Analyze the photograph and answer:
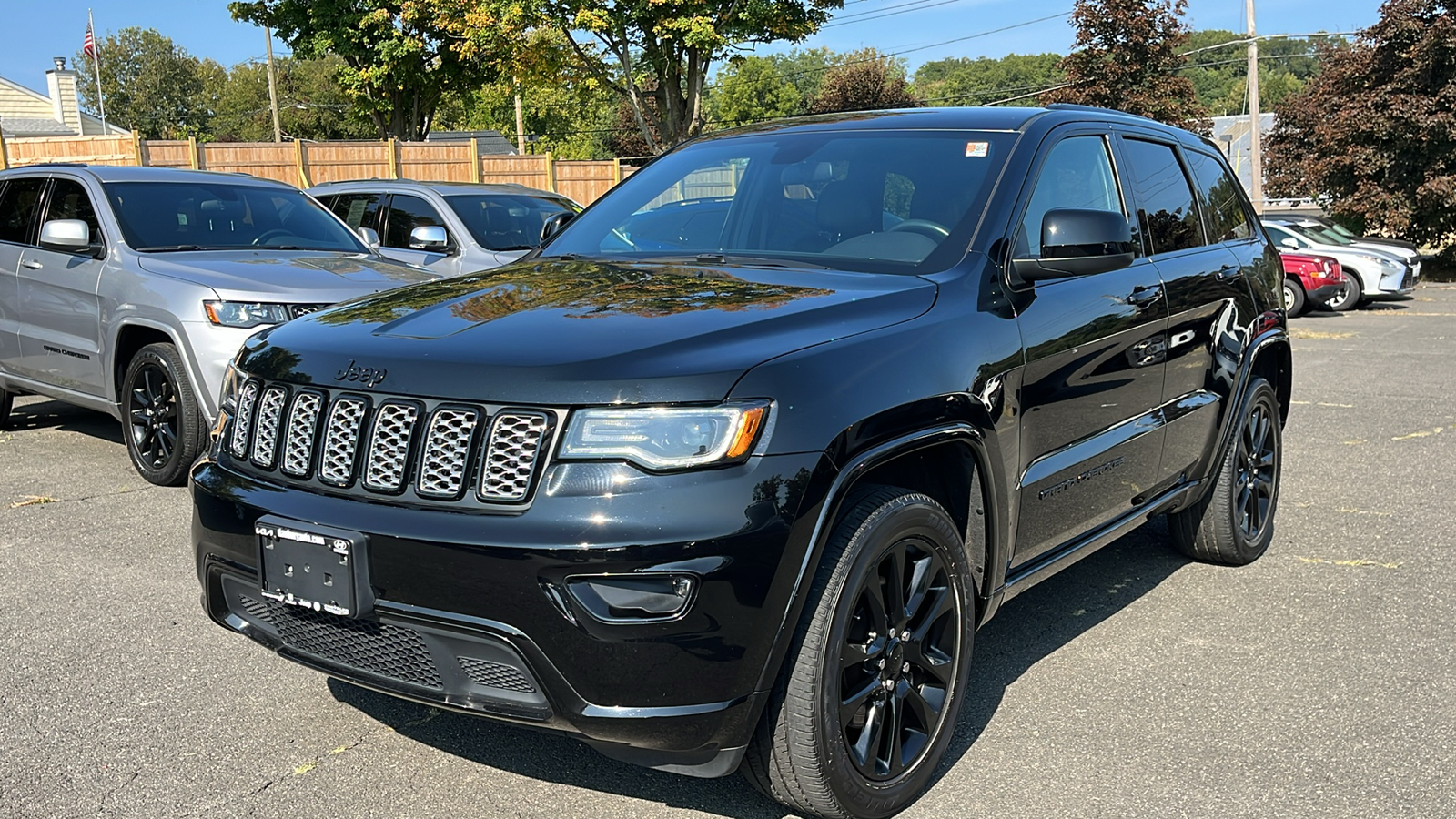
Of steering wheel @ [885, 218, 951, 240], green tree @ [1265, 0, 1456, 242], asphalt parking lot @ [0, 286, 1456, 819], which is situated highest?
green tree @ [1265, 0, 1456, 242]

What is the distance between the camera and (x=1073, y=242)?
11.4 feet

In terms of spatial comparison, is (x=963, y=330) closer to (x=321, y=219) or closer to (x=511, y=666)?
(x=511, y=666)

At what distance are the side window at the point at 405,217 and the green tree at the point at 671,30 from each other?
11.4 m

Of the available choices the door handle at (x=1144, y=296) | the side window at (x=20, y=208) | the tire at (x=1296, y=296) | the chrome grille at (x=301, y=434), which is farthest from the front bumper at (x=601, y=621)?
the tire at (x=1296, y=296)

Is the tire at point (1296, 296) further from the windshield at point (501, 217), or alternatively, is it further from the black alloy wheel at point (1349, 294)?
the windshield at point (501, 217)

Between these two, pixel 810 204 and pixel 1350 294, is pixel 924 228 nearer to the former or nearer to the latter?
pixel 810 204

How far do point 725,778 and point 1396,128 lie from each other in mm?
24409

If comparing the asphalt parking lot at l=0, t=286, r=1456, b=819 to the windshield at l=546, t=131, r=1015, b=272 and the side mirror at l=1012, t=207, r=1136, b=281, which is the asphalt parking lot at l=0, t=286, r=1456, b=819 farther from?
the windshield at l=546, t=131, r=1015, b=272

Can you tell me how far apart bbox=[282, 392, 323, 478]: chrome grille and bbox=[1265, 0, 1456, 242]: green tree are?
24.6 meters

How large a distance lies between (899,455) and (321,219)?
20.6ft

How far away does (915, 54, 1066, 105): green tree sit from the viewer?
78.0m

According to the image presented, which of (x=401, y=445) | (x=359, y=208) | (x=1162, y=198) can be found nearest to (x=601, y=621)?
(x=401, y=445)

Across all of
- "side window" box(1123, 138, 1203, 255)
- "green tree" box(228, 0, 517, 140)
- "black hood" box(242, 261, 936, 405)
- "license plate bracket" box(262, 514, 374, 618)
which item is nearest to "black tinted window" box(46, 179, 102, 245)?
"black hood" box(242, 261, 936, 405)

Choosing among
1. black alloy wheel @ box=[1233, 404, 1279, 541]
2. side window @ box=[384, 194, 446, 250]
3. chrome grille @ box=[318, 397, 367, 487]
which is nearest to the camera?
chrome grille @ box=[318, 397, 367, 487]
